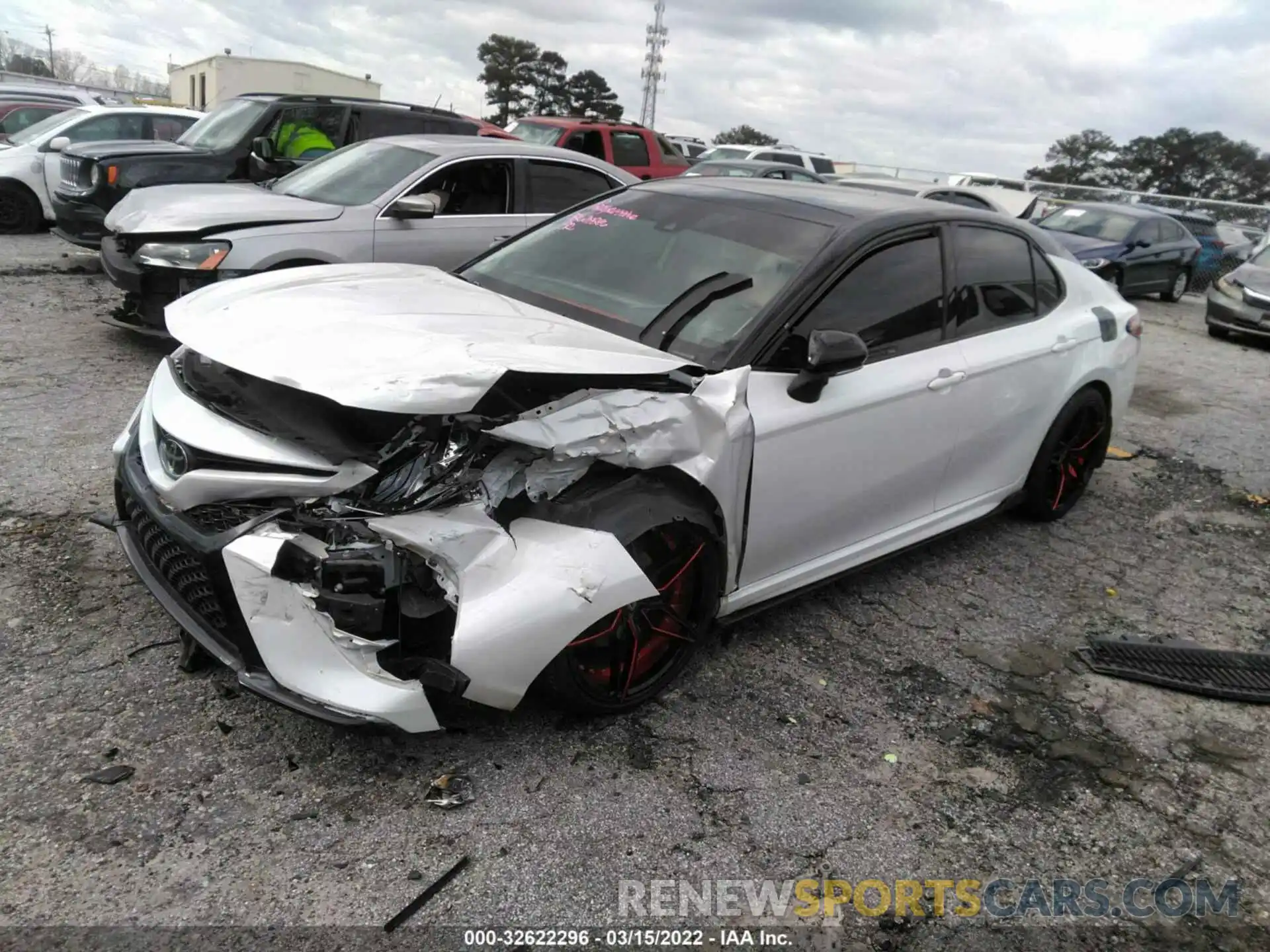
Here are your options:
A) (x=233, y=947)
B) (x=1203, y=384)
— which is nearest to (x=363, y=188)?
(x=233, y=947)

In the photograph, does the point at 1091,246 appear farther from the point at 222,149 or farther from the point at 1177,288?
the point at 222,149

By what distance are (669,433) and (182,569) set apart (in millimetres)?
1450

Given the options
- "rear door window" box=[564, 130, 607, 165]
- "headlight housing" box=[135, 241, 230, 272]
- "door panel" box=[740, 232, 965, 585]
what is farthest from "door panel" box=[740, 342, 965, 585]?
"rear door window" box=[564, 130, 607, 165]

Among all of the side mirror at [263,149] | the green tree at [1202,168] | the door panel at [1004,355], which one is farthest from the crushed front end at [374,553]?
the green tree at [1202,168]

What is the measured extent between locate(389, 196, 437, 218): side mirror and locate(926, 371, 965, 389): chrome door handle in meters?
3.70

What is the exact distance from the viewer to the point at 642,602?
2.80 meters

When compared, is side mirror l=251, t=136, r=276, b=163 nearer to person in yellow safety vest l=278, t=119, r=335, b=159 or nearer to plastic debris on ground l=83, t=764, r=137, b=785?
person in yellow safety vest l=278, t=119, r=335, b=159

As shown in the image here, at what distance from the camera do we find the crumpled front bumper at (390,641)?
2395 mm

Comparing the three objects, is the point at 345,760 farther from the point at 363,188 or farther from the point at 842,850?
the point at 363,188

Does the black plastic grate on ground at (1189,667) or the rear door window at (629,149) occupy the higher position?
the rear door window at (629,149)

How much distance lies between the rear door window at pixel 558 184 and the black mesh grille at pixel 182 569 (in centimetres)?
487

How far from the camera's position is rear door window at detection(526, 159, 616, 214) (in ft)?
23.1

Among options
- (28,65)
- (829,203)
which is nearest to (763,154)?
(829,203)

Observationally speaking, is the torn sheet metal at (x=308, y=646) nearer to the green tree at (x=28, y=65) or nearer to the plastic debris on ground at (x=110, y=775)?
the plastic debris on ground at (x=110, y=775)
